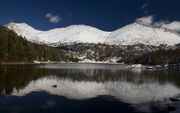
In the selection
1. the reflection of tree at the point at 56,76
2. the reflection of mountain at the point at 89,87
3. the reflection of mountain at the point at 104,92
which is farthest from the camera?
the reflection of tree at the point at 56,76


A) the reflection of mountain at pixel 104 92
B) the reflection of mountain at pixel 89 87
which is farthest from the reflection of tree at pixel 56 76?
the reflection of mountain at pixel 104 92

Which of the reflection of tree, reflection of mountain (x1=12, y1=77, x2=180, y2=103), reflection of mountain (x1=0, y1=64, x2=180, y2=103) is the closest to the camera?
reflection of mountain (x1=12, y1=77, x2=180, y2=103)

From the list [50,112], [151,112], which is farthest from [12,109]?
[151,112]

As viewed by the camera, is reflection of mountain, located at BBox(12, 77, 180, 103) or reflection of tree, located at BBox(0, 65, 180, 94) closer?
reflection of mountain, located at BBox(12, 77, 180, 103)

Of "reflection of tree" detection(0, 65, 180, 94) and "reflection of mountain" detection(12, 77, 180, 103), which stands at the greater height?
"reflection of tree" detection(0, 65, 180, 94)

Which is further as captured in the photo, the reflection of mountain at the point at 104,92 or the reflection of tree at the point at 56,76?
the reflection of tree at the point at 56,76

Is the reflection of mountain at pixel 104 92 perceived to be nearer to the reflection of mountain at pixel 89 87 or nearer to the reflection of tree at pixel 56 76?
the reflection of mountain at pixel 89 87

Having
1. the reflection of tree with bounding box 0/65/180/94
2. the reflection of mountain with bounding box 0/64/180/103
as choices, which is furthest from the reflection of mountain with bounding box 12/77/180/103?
the reflection of tree with bounding box 0/65/180/94

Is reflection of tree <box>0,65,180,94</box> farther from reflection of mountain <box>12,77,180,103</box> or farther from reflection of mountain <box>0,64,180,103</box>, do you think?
reflection of mountain <box>12,77,180,103</box>

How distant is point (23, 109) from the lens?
46.6 metres

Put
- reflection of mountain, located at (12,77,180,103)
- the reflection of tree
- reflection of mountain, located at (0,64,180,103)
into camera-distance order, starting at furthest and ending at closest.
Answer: the reflection of tree, reflection of mountain, located at (0,64,180,103), reflection of mountain, located at (12,77,180,103)

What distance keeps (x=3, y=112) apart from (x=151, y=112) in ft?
76.4

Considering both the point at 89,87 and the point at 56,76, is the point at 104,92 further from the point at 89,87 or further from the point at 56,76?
the point at 56,76

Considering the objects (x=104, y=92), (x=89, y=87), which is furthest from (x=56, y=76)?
(x=104, y=92)
